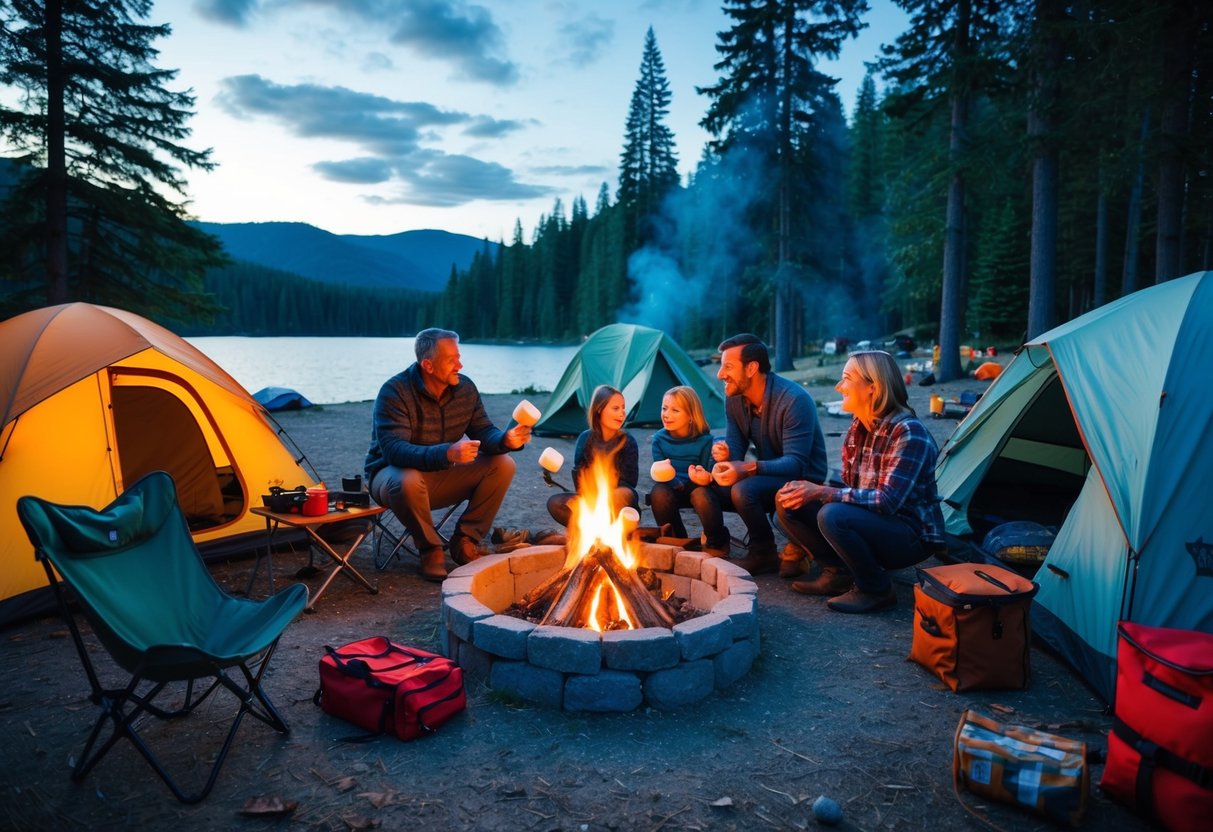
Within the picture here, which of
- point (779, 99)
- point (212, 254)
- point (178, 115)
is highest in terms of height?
point (779, 99)

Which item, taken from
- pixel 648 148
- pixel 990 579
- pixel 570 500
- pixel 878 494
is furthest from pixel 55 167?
pixel 648 148

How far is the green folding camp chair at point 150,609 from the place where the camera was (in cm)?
266

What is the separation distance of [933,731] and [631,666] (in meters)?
1.37

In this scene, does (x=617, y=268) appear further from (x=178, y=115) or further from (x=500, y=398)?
(x=178, y=115)

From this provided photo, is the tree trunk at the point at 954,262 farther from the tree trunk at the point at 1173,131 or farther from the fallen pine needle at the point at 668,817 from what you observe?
the fallen pine needle at the point at 668,817

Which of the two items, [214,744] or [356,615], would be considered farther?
[356,615]

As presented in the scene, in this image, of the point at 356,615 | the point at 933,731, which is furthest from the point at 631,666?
the point at 356,615

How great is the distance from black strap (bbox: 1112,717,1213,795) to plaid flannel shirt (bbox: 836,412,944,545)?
1.77 m

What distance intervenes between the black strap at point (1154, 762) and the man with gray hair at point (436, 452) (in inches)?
147

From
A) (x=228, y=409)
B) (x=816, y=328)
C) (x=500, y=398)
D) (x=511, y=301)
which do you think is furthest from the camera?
(x=511, y=301)

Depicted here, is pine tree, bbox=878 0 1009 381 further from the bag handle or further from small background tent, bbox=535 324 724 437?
the bag handle

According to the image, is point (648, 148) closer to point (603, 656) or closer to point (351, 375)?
point (351, 375)

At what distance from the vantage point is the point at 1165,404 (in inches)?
144

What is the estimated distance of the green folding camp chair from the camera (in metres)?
2.66
